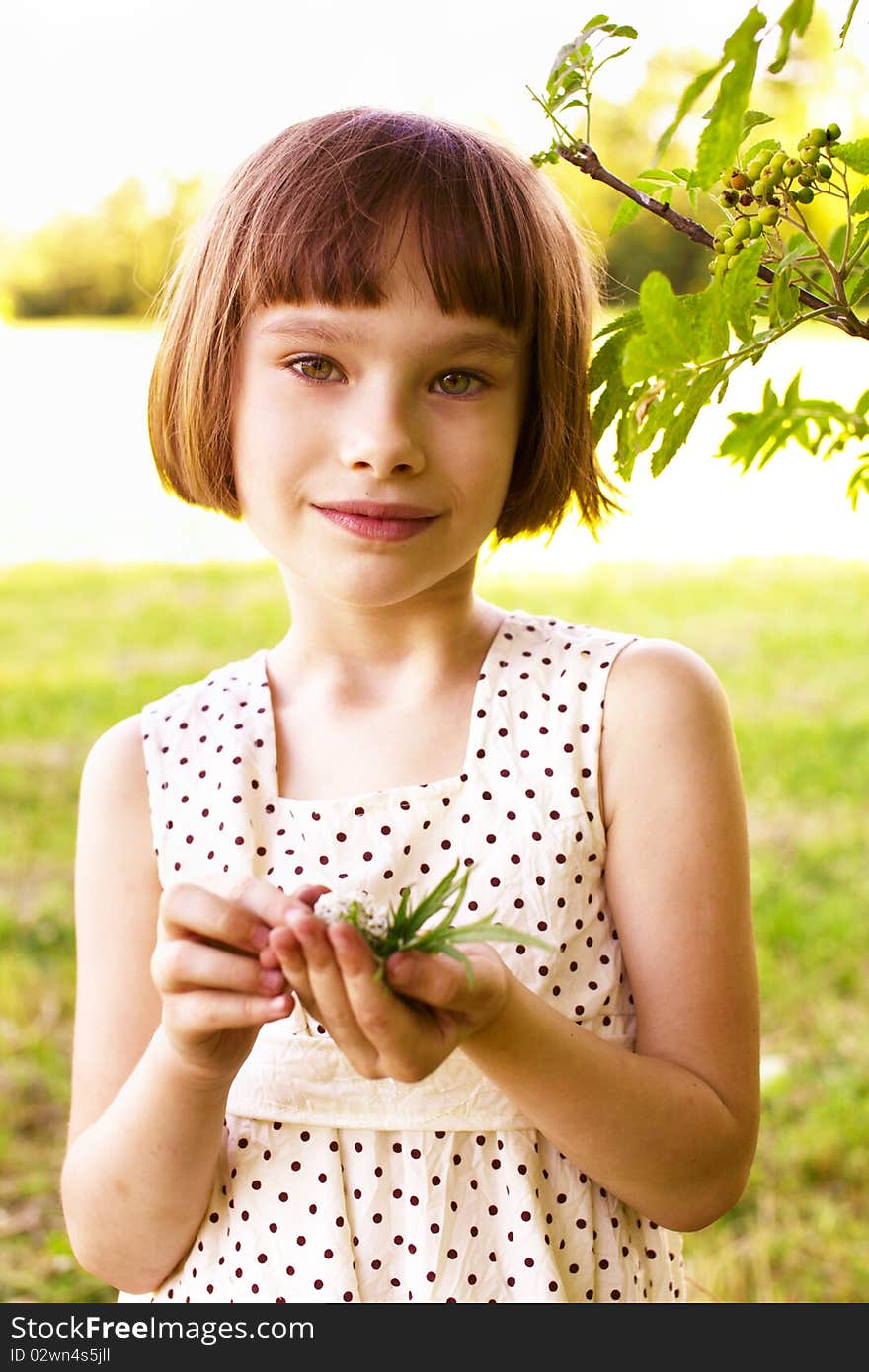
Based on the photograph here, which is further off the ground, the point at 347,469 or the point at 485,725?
the point at 347,469

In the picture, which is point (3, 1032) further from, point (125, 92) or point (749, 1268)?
point (125, 92)

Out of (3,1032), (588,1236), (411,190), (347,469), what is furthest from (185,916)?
(3,1032)

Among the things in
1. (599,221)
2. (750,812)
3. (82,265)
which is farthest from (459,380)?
(82,265)

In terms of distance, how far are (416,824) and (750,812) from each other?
2.67 meters

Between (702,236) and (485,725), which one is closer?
(702,236)

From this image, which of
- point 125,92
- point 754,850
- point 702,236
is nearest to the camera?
point 702,236

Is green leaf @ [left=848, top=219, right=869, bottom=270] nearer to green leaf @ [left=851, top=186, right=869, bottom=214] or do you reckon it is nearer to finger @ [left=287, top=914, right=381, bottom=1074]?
green leaf @ [left=851, top=186, right=869, bottom=214]

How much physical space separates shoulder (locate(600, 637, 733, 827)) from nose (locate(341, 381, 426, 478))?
29 cm

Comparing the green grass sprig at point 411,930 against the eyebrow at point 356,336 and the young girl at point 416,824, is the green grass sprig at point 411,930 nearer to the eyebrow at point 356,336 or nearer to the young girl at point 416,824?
the young girl at point 416,824

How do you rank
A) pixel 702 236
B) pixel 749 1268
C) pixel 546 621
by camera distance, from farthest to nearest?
1. pixel 749 1268
2. pixel 546 621
3. pixel 702 236

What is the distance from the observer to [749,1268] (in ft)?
7.34

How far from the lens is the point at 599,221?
671 cm
